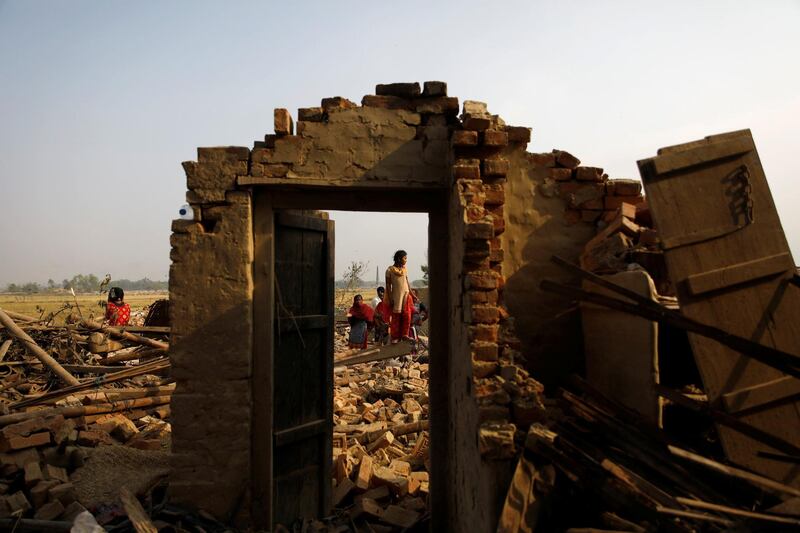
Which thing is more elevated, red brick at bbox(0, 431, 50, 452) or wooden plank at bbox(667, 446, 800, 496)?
wooden plank at bbox(667, 446, 800, 496)

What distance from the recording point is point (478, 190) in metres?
3.67

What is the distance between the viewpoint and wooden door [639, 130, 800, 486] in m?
2.80

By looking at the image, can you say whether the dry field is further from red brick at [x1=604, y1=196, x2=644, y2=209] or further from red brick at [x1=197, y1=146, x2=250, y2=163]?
red brick at [x1=604, y1=196, x2=644, y2=209]

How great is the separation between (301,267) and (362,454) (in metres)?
2.53

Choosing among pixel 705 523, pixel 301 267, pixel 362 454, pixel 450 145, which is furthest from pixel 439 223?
pixel 362 454

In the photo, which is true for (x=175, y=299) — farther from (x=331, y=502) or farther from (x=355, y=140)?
(x=331, y=502)

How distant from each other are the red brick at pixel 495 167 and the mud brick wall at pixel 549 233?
0.33 m

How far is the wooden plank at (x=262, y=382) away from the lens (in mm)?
4148

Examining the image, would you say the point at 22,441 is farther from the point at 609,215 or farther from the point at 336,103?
the point at 609,215

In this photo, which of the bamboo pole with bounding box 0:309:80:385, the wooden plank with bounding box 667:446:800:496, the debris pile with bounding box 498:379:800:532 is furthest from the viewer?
the bamboo pole with bounding box 0:309:80:385

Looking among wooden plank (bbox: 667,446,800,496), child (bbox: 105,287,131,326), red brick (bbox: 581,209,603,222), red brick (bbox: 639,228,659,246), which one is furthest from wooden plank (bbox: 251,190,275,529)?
child (bbox: 105,287,131,326)

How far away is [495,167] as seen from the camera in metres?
3.76

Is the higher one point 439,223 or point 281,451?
point 439,223

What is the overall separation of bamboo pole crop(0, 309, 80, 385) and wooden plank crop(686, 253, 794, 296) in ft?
24.9
